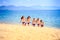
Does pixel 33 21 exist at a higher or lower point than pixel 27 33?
higher

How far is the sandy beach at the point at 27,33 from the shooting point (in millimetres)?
1435

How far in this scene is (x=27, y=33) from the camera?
4.77ft

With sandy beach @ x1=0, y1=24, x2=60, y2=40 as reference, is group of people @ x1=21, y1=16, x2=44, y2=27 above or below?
above

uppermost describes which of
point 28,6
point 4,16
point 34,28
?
point 28,6

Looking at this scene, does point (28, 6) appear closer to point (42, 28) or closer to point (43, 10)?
point (43, 10)

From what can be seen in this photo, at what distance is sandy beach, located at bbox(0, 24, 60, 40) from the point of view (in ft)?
4.71

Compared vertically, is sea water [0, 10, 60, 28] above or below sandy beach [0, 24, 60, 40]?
above

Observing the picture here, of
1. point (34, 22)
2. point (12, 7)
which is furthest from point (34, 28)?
point (12, 7)

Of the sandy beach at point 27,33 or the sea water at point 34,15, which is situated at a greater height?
the sea water at point 34,15

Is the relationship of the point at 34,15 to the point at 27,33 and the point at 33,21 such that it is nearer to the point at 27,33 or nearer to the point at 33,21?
the point at 33,21

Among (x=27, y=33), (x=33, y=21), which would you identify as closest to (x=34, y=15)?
(x=33, y=21)

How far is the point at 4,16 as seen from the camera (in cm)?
147

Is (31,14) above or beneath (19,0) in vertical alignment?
beneath

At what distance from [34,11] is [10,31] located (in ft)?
1.20
